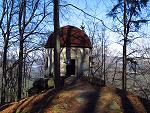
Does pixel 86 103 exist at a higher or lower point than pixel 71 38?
lower

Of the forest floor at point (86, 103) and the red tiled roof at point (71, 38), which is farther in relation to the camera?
the red tiled roof at point (71, 38)

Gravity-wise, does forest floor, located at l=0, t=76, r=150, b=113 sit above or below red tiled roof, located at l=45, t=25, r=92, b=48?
below

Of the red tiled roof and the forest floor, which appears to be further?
the red tiled roof

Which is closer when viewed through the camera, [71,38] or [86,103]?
[86,103]

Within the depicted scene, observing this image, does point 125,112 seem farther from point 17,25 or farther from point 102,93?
point 17,25

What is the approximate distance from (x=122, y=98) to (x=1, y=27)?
1677 cm

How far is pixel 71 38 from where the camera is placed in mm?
24656

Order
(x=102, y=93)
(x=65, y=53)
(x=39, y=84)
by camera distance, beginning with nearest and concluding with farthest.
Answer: (x=102, y=93), (x=39, y=84), (x=65, y=53)

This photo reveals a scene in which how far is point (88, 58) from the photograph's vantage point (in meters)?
25.6

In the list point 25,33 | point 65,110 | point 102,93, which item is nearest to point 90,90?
point 102,93

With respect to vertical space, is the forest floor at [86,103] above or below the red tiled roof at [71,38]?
below

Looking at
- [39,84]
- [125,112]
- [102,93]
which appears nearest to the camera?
[125,112]

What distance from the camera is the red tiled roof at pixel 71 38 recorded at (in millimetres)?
24487

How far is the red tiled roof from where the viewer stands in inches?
964
